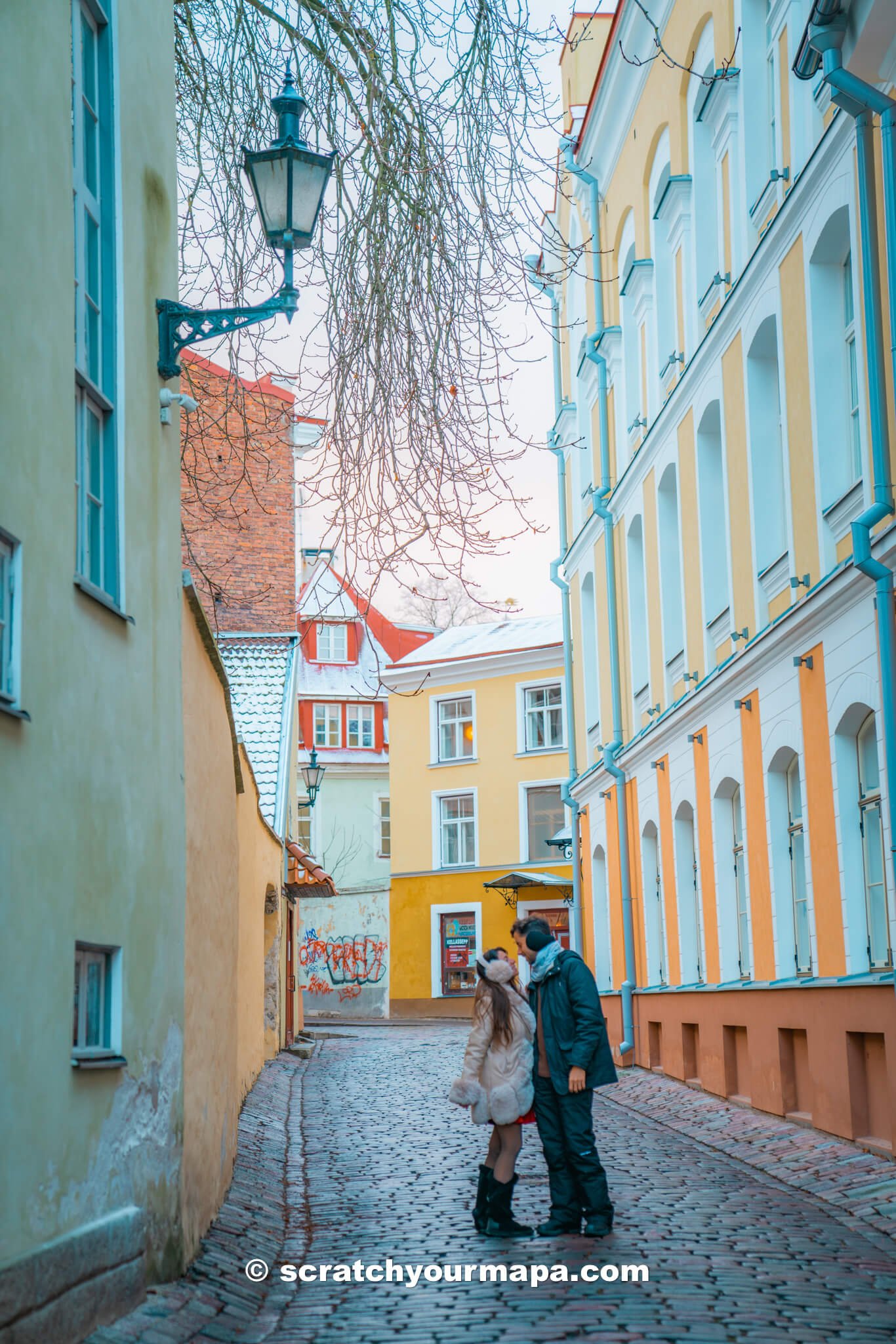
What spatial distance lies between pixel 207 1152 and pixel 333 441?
4.02 metres

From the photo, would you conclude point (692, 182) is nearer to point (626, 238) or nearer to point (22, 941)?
point (626, 238)

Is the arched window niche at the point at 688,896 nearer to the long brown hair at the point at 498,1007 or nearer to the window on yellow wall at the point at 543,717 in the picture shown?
the long brown hair at the point at 498,1007

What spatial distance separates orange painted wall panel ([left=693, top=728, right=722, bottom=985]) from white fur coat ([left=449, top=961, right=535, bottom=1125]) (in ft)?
26.6

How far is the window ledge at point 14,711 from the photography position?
4832 mm

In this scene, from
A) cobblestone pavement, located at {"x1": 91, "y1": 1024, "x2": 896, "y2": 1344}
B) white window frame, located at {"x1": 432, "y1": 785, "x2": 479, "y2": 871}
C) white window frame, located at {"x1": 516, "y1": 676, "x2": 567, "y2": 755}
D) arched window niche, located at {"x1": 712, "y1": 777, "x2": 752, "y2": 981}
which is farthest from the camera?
white window frame, located at {"x1": 432, "y1": 785, "x2": 479, "y2": 871}

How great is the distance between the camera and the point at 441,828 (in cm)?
4184

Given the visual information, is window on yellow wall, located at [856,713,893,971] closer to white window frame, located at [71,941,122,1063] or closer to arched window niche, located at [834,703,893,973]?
arched window niche, located at [834,703,893,973]

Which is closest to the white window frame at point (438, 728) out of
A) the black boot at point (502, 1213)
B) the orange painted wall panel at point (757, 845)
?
the orange painted wall panel at point (757, 845)

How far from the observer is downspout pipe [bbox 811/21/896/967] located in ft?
35.1

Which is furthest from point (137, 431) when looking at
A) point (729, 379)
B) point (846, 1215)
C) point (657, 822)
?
point (657, 822)

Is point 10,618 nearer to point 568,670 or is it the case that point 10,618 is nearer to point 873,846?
point 873,846

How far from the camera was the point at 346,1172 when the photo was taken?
37.7 ft

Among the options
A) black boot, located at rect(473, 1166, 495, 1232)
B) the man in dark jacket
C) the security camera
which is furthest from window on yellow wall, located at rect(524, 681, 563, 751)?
the security camera

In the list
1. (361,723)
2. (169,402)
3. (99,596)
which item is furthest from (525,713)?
(99,596)
